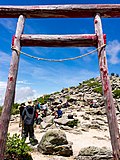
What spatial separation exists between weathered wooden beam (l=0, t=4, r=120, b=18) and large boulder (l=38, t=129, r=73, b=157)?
17.5ft

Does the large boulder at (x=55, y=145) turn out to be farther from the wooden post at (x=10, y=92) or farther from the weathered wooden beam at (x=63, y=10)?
the weathered wooden beam at (x=63, y=10)

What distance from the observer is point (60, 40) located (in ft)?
21.6

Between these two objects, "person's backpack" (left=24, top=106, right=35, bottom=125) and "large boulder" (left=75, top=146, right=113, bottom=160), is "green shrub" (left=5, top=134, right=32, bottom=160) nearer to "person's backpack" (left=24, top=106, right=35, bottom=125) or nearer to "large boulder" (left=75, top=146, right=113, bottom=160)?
"large boulder" (left=75, top=146, right=113, bottom=160)

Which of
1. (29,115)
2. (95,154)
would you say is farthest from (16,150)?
(29,115)

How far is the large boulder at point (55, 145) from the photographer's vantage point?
382 inches

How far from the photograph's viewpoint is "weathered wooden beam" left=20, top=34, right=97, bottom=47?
6.53 meters

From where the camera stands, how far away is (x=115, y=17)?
704 cm

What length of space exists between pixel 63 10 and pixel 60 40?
92 cm

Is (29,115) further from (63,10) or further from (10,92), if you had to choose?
(63,10)

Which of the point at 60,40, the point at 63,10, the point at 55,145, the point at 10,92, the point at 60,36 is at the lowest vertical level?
the point at 55,145

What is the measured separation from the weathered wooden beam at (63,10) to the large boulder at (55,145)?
210 inches

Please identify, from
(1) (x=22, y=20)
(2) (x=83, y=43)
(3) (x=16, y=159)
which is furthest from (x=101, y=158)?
(1) (x=22, y=20)

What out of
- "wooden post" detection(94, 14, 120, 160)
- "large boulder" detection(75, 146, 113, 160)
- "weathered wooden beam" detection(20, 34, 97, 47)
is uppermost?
"weathered wooden beam" detection(20, 34, 97, 47)

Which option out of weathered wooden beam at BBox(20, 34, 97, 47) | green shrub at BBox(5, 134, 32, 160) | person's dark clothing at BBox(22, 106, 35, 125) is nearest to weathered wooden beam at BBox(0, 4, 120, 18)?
weathered wooden beam at BBox(20, 34, 97, 47)
